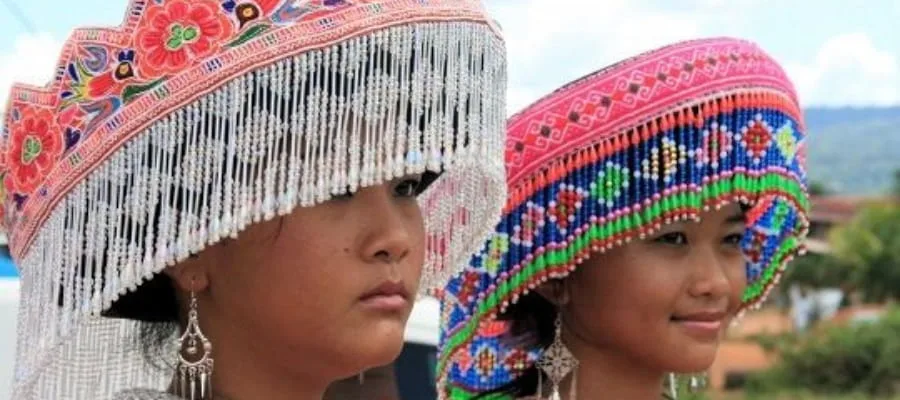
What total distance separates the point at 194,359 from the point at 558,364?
3.76 feet

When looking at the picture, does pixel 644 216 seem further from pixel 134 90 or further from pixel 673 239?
pixel 134 90

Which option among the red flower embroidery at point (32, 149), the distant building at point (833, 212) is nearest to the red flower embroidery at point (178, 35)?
the red flower embroidery at point (32, 149)

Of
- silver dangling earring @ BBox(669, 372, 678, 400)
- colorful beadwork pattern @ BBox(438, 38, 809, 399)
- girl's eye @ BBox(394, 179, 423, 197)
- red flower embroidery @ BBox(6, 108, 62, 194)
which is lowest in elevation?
silver dangling earring @ BBox(669, 372, 678, 400)

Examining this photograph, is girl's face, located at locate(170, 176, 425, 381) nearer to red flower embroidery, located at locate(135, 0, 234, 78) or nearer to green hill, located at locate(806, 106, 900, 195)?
red flower embroidery, located at locate(135, 0, 234, 78)

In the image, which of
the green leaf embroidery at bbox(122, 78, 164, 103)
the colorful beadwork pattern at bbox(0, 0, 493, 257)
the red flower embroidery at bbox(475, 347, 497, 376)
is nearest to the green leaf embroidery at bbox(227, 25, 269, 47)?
the colorful beadwork pattern at bbox(0, 0, 493, 257)

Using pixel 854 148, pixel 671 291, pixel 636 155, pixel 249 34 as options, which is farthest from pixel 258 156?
pixel 854 148

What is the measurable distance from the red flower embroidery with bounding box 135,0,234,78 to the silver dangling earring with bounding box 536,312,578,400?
4.58 feet

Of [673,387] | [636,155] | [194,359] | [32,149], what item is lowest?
[194,359]

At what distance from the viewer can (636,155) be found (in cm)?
335

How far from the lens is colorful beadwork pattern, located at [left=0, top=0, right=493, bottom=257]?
2383 millimetres

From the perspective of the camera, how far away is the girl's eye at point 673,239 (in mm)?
3434

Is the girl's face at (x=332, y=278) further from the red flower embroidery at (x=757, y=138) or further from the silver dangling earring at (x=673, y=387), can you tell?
the silver dangling earring at (x=673, y=387)

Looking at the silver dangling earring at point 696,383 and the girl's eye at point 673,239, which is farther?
the silver dangling earring at point 696,383

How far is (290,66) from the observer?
7.75 ft
